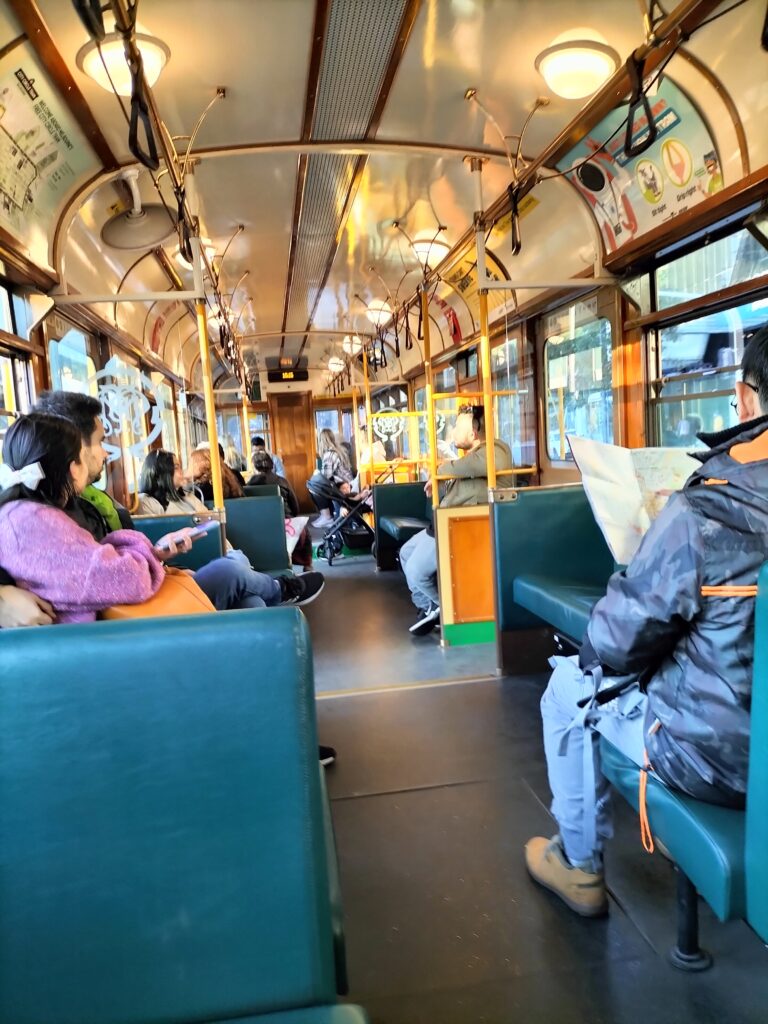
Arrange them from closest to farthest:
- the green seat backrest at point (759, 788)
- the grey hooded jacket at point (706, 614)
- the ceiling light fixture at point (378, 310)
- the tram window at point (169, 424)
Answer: the green seat backrest at point (759, 788) < the grey hooded jacket at point (706, 614) < the tram window at point (169, 424) < the ceiling light fixture at point (378, 310)

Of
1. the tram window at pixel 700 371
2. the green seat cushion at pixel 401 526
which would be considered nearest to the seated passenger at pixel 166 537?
the green seat cushion at pixel 401 526

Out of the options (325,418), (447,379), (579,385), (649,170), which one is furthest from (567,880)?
(325,418)

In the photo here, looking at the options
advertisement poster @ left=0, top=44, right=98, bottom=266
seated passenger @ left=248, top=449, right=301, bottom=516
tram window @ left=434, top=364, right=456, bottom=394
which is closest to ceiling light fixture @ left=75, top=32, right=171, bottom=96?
advertisement poster @ left=0, top=44, right=98, bottom=266

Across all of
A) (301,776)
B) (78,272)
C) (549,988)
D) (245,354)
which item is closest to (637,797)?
(549,988)

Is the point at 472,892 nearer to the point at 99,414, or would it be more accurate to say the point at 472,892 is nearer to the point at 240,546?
the point at 99,414

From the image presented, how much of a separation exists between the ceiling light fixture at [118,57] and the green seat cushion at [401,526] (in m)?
3.90

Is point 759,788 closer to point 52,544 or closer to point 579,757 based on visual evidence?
point 579,757

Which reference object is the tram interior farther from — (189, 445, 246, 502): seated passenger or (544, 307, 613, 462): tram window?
(189, 445, 246, 502): seated passenger

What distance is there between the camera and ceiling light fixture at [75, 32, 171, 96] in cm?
263

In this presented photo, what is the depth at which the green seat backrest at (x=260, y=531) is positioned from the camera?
14.8ft

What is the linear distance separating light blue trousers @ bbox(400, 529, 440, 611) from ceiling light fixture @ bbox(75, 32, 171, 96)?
9.79 feet

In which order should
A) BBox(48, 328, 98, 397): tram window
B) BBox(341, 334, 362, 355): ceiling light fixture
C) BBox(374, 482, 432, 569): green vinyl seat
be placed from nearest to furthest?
BBox(48, 328, 98, 397): tram window
BBox(374, 482, 432, 569): green vinyl seat
BBox(341, 334, 362, 355): ceiling light fixture

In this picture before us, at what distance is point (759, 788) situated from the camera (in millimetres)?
1120

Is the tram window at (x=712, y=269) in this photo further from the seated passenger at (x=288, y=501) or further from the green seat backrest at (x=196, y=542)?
the seated passenger at (x=288, y=501)
